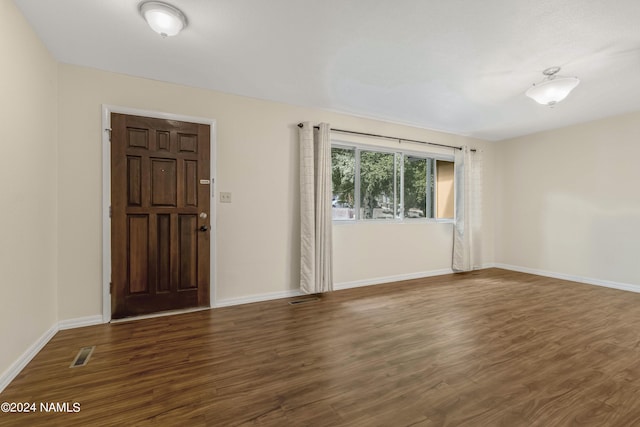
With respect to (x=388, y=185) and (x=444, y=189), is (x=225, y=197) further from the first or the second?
(x=444, y=189)

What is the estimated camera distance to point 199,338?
8.04 feet

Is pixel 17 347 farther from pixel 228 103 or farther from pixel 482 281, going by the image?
pixel 482 281

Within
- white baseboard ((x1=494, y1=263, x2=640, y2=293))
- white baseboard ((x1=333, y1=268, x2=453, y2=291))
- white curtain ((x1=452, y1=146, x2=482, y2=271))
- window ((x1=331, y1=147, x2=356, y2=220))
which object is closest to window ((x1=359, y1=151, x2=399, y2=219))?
window ((x1=331, y1=147, x2=356, y2=220))

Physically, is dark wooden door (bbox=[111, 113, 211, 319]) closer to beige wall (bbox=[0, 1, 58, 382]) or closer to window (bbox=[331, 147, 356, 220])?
beige wall (bbox=[0, 1, 58, 382])

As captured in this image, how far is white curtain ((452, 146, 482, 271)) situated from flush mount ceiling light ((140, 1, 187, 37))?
4567mm

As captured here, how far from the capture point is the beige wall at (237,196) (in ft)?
8.70

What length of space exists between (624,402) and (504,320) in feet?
4.00

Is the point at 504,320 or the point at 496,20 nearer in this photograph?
the point at 496,20

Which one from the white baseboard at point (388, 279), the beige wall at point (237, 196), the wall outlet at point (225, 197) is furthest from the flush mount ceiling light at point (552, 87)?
the wall outlet at point (225, 197)

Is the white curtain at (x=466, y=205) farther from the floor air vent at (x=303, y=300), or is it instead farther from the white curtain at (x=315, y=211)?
the floor air vent at (x=303, y=300)

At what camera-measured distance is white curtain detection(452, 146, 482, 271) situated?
492 cm

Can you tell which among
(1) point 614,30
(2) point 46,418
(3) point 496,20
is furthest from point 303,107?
(2) point 46,418

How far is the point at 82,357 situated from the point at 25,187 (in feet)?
4.39

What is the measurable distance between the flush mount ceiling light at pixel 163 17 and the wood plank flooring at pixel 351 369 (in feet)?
7.95
